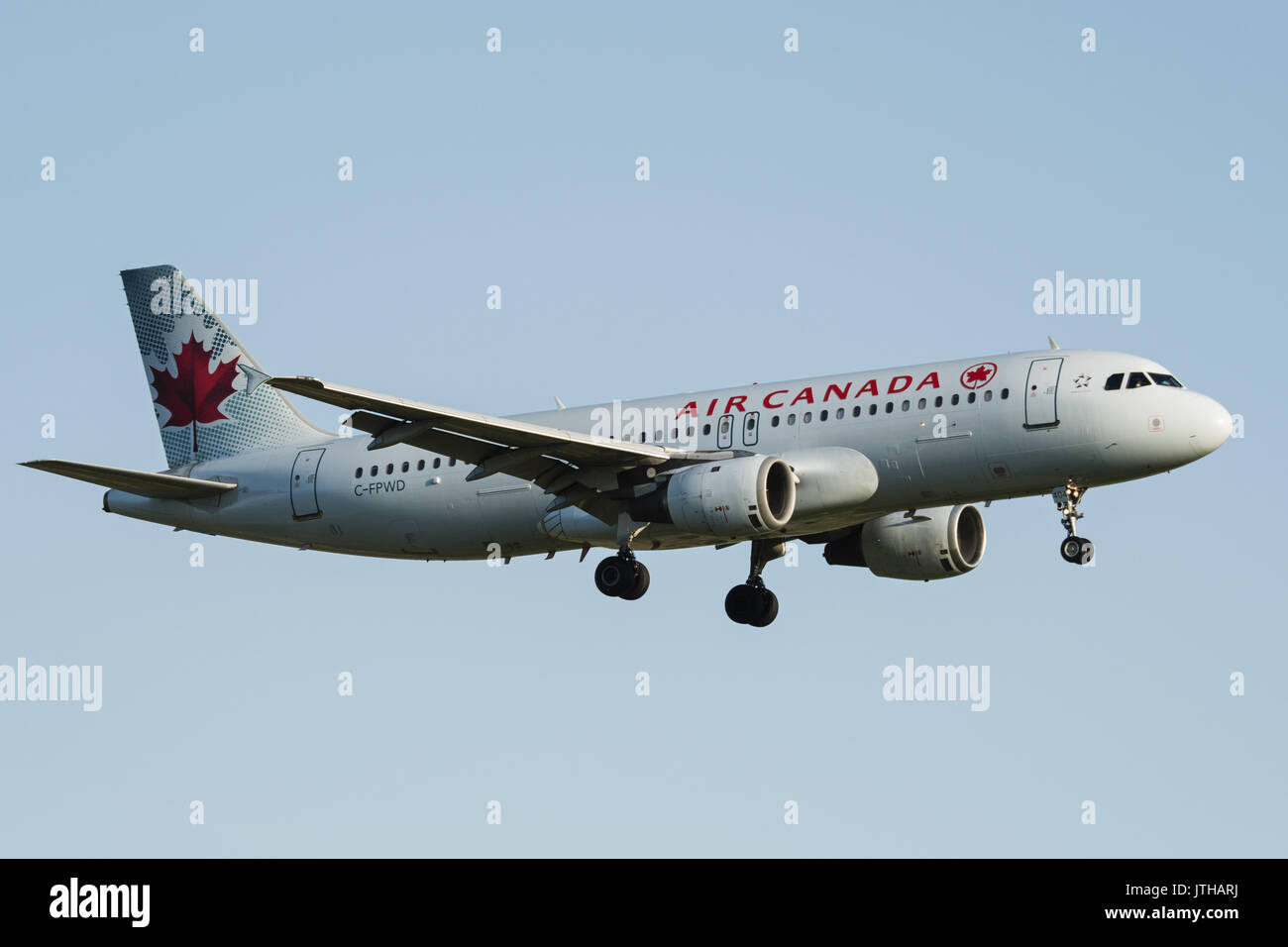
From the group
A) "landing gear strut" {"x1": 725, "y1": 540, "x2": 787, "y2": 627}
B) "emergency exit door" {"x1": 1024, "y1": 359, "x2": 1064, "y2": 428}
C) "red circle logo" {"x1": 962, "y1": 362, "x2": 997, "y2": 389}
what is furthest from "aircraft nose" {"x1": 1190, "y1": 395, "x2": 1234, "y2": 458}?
"landing gear strut" {"x1": 725, "y1": 540, "x2": 787, "y2": 627}

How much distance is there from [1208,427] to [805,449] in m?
8.86

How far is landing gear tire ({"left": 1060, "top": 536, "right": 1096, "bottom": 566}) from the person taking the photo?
137ft

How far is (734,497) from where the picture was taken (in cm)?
4288

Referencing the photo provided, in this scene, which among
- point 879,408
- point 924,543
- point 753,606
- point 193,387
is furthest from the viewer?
point 193,387

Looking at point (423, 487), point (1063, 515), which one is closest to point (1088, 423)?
point (1063, 515)

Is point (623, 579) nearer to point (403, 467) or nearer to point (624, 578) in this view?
point (624, 578)

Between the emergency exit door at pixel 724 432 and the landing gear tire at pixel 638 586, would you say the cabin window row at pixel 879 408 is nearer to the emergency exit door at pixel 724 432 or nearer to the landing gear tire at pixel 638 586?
the emergency exit door at pixel 724 432

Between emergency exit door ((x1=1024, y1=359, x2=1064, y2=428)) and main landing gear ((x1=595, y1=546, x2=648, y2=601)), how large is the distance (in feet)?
31.9

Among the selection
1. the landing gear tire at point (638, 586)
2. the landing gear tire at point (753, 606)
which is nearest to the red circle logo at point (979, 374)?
the landing gear tire at point (638, 586)

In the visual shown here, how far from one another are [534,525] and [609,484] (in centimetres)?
309

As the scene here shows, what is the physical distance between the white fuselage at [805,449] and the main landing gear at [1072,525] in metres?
0.41

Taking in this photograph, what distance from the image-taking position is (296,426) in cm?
5328

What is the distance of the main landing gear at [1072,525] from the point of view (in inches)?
1646

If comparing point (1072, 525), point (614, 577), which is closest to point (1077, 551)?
point (1072, 525)
